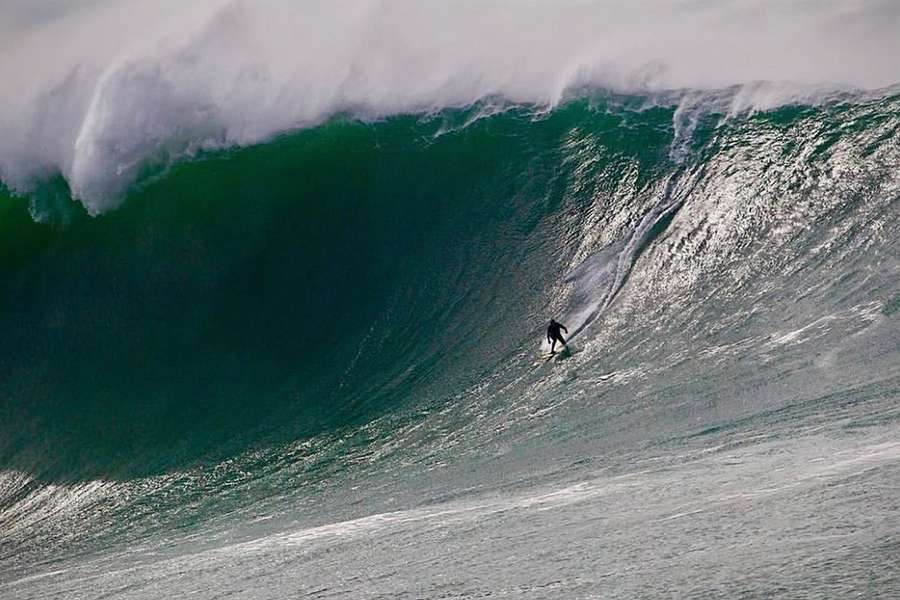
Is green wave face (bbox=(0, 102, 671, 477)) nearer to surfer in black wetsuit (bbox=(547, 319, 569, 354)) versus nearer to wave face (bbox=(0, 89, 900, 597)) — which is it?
wave face (bbox=(0, 89, 900, 597))

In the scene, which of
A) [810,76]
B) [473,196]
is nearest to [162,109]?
[473,196]

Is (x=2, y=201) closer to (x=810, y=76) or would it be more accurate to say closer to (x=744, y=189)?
(x=744, y=189)

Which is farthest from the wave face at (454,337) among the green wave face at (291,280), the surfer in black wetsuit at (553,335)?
the surfer in black wetsuit at (553,335)

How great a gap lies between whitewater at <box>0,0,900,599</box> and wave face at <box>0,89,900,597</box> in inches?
1.5

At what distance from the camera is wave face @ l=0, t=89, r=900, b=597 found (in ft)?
25.3

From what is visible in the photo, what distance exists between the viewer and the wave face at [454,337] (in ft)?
25.3

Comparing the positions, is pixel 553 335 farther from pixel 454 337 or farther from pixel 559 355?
pixel 454 337

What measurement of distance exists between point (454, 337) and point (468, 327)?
0.20m

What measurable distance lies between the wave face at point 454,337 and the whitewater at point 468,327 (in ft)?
0.13

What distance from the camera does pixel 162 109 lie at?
45.3ft

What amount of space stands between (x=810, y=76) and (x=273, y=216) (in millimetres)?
7038

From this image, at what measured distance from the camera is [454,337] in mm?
10812

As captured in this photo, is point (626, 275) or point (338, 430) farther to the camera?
point (626, 275)

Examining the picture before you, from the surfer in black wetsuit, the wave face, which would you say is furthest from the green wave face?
the surfer in black wetsuit
